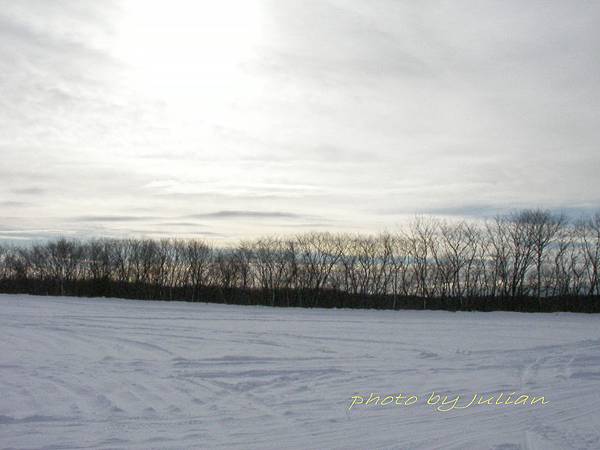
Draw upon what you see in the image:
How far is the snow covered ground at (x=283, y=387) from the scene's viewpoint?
6.95 meters

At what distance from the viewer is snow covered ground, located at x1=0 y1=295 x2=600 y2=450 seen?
6.95m

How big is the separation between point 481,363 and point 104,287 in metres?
47.8

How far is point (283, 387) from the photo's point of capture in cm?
988

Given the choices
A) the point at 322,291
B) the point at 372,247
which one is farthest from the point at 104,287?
the point at 372,247

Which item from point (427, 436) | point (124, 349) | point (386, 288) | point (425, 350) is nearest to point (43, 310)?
point (124, 349)

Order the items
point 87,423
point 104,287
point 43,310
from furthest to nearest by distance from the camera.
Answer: point 104,287 < point 43,310 < point 87,423

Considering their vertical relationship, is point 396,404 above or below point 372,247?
below

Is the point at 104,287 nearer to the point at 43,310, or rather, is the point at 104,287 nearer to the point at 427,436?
the point at 43,310

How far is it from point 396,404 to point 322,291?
120 feet

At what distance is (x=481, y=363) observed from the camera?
503 inches

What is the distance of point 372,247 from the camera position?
47531mm

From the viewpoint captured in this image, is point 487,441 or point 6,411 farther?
point 6,411

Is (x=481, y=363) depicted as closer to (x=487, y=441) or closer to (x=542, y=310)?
(x=487, y=441)

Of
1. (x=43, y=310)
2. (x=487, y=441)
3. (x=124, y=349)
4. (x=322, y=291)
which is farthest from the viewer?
(x=322, y=291)
